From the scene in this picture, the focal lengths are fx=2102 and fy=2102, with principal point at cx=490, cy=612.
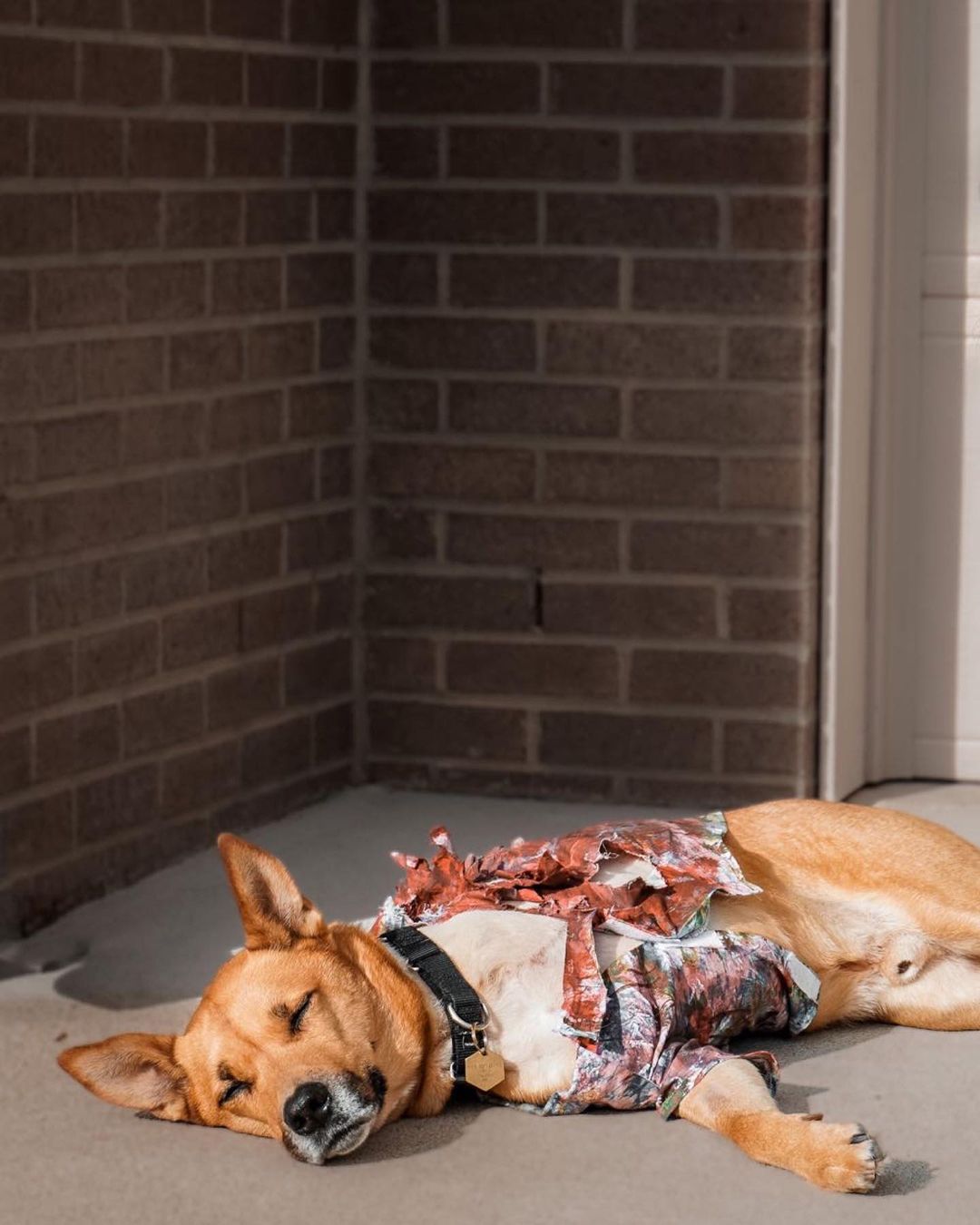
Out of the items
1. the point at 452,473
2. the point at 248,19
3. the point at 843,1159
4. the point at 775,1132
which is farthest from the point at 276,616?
the point at 843,1159

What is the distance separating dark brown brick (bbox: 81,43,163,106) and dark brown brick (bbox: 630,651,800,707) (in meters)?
2.07

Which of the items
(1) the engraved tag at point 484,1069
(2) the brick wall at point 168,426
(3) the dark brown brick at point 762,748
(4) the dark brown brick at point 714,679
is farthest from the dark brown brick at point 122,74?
(1) the engraved tag at point 484,1069

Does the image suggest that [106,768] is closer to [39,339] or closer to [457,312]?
[39,339]

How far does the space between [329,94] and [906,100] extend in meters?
1.63

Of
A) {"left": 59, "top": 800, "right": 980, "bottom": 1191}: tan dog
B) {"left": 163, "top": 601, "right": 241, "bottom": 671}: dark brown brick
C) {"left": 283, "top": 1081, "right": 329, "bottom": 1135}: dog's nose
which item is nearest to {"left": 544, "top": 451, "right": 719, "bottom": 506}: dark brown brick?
{"left": 163, "top": 601, "right": 241, "bottom": 671}: dark brown brick

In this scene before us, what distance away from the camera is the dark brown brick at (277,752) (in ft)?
19.3

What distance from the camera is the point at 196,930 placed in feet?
16.7

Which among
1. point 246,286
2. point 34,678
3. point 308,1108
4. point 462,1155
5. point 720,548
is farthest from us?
point 720,548

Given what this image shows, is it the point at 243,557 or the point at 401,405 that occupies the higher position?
the point at 401,405

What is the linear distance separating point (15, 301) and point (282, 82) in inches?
50.7

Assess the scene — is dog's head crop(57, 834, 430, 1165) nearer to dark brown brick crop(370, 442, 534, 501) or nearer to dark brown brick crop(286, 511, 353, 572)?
dark brown brick crop(286, 511, 353, 572)

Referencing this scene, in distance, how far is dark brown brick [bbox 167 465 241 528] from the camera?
553cm

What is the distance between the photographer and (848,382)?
579 centimetres

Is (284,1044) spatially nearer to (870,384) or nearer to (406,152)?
(870,384)
